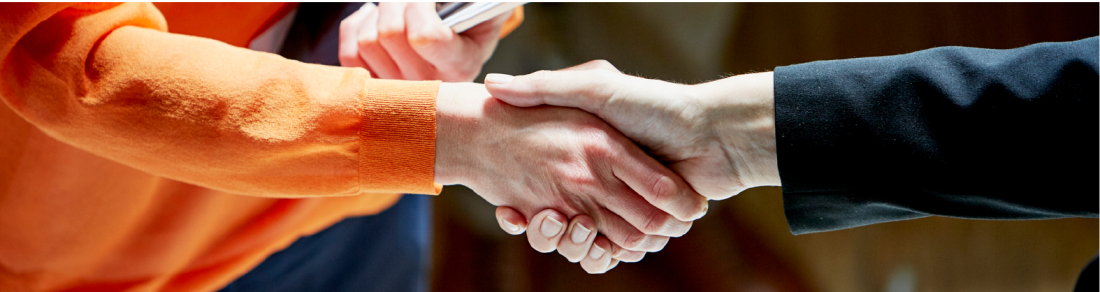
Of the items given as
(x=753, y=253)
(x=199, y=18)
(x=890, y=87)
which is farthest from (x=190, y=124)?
(x=753, y=253)

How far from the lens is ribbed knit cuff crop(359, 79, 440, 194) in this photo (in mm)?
564

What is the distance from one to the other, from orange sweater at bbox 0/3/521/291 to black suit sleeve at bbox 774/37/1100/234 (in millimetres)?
356

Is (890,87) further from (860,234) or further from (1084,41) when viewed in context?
(860,234)

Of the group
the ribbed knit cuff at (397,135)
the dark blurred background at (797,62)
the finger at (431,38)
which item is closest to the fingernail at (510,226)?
the ribbed knit cuff at (397,135)

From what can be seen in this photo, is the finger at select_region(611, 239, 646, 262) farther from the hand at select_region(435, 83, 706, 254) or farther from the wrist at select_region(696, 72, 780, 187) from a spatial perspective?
the wrist at select_region(696, 72, 780, 187)

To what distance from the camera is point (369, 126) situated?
562 mm

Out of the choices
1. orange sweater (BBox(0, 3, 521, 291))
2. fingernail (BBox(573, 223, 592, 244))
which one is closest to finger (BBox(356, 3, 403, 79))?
orange sweater (BBox(0, 3, 521, 291))

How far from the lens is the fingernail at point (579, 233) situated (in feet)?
2.12

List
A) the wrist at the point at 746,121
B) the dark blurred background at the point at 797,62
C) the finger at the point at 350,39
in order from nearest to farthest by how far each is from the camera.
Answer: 1. the wrist at the point at 746,121
2. the finger at the point at 350,39
3. the dark blurred background at the point at 797,62

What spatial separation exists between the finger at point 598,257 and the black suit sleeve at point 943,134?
0.72 feet

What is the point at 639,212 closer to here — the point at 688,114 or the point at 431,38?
the point at 688,114

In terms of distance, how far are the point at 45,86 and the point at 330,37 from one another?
1.06 feet

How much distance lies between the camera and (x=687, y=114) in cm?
57

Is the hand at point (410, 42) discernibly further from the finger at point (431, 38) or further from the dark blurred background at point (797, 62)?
the dark blurred background at point (797, 62)
